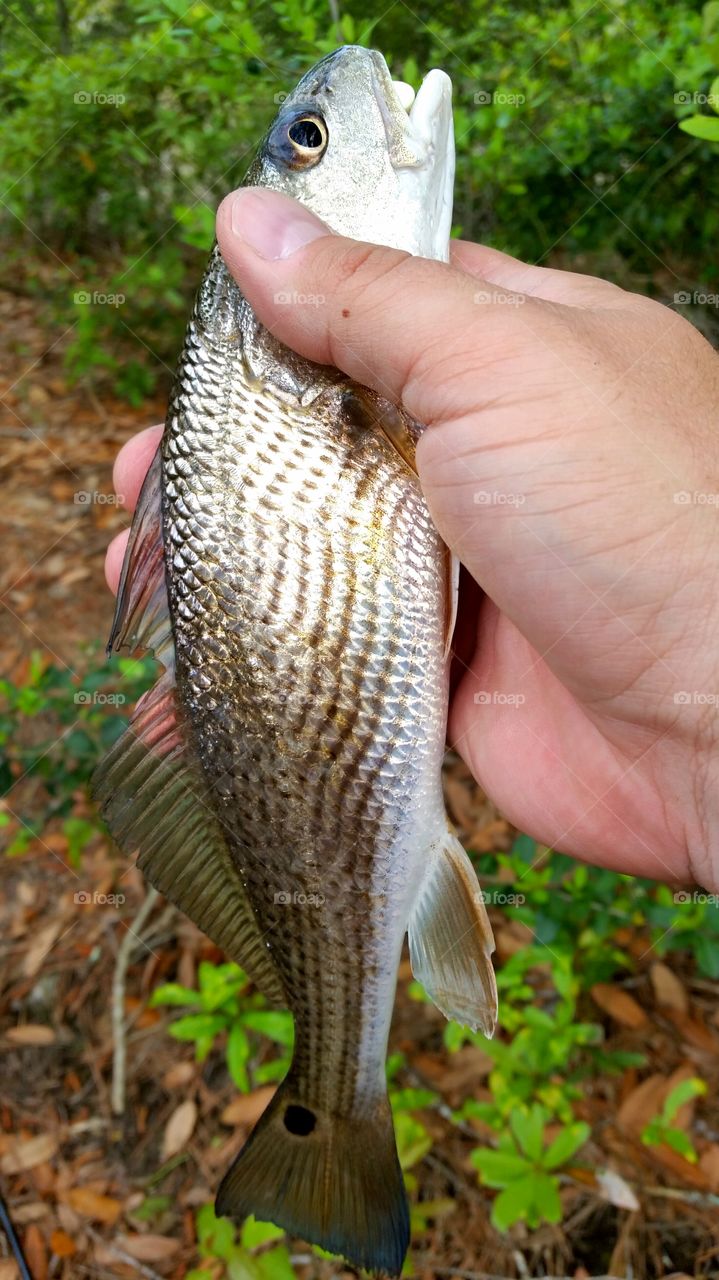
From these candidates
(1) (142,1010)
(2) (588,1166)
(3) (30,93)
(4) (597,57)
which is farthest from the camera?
(3) (30,93)

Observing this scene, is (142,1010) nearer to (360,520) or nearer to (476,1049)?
(476,1049)

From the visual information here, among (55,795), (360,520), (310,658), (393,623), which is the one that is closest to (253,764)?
(310,658)

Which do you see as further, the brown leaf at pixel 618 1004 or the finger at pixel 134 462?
the brown leaf at pixel 618 1004

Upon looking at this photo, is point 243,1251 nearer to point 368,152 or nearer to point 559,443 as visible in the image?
point 559,443

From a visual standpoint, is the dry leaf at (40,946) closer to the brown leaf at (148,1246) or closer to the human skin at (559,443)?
the brown leaf at (148,1246)

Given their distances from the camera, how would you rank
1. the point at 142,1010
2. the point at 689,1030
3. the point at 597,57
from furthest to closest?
the point at 597,57 → the point at 142,1010 → the point at 689,1030
